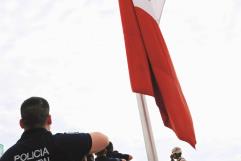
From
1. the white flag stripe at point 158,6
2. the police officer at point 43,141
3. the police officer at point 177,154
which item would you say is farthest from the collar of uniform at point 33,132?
the police officer at point 177,154

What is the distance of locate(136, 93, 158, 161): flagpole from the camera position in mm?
4656

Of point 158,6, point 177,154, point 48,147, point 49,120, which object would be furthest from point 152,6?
point 48,147

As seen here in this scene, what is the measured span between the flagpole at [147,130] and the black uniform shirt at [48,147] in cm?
186

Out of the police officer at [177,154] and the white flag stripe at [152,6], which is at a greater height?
the white flag stripe at [152,6]

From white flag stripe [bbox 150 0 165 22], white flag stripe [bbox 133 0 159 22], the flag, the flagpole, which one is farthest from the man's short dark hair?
white flag stripe [bbox 150 0 165 22]

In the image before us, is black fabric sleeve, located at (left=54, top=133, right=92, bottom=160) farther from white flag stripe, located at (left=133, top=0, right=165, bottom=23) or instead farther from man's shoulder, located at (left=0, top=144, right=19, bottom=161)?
white flag stripe, located at (left=133, top=0, right=165, bottom=23)

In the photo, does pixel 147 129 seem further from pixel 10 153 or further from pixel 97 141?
pixel 10 153

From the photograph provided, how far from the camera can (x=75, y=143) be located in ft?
9.50

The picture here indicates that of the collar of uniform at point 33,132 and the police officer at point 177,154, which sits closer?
the collar of uniform at point 33,132

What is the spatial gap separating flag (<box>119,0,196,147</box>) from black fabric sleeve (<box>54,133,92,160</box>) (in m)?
2.09

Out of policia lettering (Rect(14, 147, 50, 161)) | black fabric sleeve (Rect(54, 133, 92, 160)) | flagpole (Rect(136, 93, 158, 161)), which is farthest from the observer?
flagpole (Rect(136, 93, 158, 161))

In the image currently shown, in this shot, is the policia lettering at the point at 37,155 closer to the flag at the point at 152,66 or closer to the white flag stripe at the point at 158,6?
the flag at the point at 152,66

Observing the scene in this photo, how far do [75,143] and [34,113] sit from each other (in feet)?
1.19

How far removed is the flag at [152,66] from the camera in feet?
16.1
